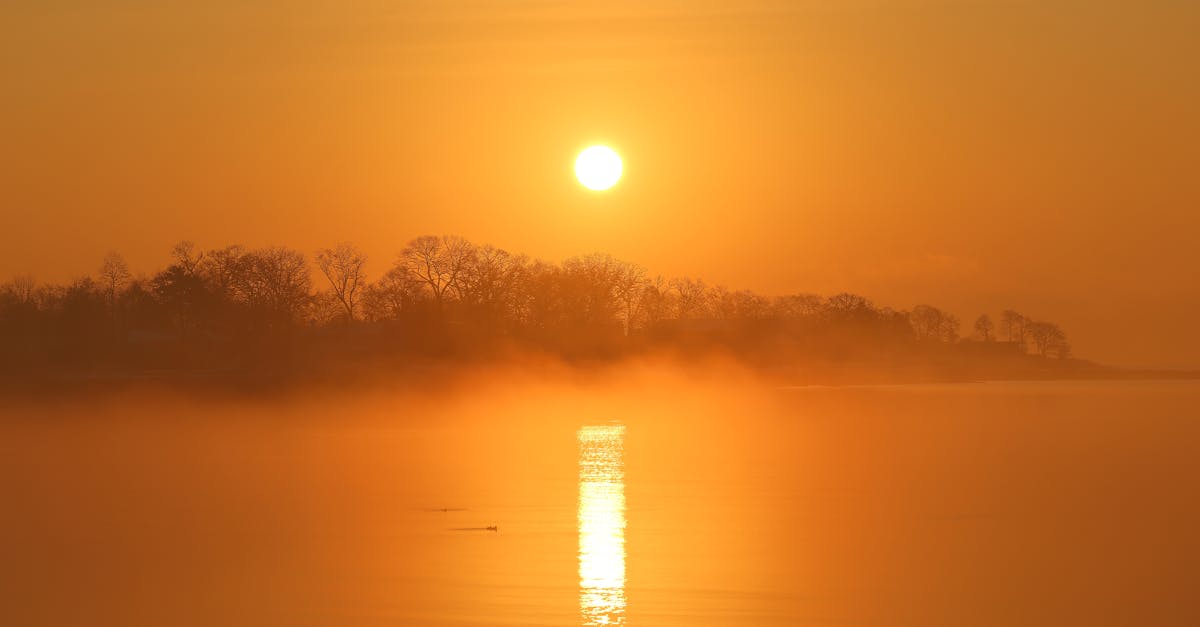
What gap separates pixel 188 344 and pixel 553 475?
215ft

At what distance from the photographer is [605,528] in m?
23.3

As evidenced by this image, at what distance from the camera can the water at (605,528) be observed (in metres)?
17.0

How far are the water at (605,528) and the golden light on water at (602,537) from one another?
82 millimetres

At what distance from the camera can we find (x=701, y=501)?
27328 millimetres

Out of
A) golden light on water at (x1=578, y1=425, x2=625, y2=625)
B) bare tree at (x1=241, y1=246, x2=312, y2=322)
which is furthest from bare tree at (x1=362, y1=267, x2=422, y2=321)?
golden light on water at (x1=578, y1=425, x2=625, y2=625)

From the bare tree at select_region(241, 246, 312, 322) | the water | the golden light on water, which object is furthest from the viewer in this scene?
the bare tree at select_region(241, 246, 312, 322)

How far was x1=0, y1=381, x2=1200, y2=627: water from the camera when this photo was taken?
17031 millimetres

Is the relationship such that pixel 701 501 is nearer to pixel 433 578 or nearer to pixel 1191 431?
pixel 433 578

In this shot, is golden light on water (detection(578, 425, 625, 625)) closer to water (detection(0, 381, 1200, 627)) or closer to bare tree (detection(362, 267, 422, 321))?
water (detection(0, 381, 1200, 627))

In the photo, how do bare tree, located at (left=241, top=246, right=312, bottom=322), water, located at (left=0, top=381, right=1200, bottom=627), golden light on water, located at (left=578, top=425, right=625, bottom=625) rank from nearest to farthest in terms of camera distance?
golden light on water, located at (left=578, top=425, right=625, bottom=625)
water, located at (left=0, top=381, right=1200, bottom=627)
bare tree, located at (left=241, top=246, right=312, bottom=322)

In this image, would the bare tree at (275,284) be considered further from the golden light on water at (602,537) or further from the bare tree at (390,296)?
the golden light on water at (602,537)

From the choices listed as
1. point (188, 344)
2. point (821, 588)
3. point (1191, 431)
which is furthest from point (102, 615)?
point (188, 344)

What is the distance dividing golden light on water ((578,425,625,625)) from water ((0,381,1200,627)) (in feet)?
0.27

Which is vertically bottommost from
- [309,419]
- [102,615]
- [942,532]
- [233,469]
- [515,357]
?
[102,615]
